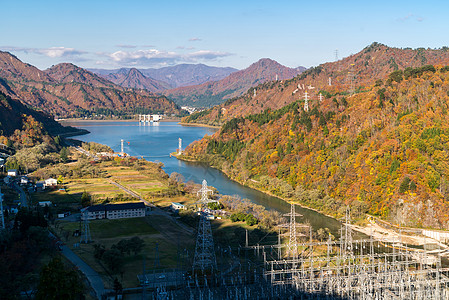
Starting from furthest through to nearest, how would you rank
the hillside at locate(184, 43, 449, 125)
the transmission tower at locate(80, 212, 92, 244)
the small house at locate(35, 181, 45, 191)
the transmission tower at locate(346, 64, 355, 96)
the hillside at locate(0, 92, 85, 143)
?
the hillside at locate(184, 43, 449, 125), the hillside at locate(0, 92, 85, 143), the transmission tower at locate(346, 64, 355, 96), the small house at locate(35, 181, 45, 191), the transmission tower at locate(80, 212, 92, 244)

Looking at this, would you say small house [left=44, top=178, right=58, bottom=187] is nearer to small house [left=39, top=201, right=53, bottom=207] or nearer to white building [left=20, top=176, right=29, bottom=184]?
white building [left=20, top=176, right=29, bottom=184]

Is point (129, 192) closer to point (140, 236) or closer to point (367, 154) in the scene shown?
point (140, 236)

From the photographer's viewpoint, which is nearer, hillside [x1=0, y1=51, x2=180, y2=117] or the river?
the river

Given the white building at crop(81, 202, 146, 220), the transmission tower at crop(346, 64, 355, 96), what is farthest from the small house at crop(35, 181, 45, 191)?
the transmission tower at crop(346, 64, 355, 96)

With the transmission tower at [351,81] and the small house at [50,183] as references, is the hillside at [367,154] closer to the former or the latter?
the transmission tower at [351,81]

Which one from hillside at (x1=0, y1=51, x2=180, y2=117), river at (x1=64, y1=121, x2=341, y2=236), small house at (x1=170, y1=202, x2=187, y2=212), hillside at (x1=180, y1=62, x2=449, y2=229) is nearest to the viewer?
hillside at (x1=180, y1=62, x2=449, y2=229)

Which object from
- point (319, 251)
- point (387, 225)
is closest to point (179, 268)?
point (319, 251)

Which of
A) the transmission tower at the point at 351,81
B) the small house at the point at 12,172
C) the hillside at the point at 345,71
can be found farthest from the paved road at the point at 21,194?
the hillside at the point at 345,71

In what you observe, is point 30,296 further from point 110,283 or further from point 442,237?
point 442,237
